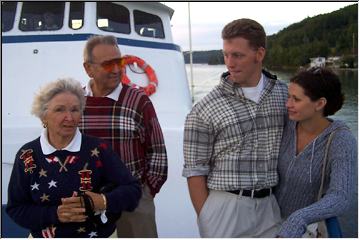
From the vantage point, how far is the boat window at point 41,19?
3752mm

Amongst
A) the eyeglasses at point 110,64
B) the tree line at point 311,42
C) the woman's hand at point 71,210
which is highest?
the tree line at point 311,42

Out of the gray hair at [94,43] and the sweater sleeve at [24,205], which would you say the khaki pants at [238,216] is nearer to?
the sweater sleeve at [24,205]

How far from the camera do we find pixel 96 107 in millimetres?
1772

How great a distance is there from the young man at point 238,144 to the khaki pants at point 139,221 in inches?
11.1

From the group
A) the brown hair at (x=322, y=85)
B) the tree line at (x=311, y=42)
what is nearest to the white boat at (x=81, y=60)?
the tree line at (x=311, y=42)

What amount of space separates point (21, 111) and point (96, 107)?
176 centimetres

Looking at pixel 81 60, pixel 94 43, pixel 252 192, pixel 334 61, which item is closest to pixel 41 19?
pixel 81 60

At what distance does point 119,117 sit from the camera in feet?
5.82

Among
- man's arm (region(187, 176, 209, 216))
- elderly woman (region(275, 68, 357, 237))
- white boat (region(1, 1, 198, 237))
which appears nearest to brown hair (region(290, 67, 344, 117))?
elderly woman (region(275, 68, 357, 237))

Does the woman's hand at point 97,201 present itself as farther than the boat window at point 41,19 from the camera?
No

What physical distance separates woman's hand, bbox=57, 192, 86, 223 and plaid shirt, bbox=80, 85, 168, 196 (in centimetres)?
29

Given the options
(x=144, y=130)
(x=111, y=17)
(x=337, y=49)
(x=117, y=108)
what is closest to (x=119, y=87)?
(x=117, y=108)

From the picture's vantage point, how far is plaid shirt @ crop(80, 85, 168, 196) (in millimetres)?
1771

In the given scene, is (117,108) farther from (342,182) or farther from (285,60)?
(285,60)
